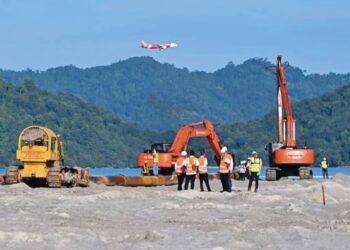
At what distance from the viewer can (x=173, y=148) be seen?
58.0m

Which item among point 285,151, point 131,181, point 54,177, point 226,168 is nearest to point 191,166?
point 226,168

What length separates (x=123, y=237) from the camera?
19.7 metres

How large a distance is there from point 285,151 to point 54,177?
21.5 meters

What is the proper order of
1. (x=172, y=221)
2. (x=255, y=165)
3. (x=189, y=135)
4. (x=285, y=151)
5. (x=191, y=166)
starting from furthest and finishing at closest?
(x=285, y=151), (x=189, y=135), (x=255, y=165), (x=191, y=166), (x=172, y=221)

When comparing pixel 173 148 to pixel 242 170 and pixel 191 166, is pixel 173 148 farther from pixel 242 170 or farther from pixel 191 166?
pixel 191 166

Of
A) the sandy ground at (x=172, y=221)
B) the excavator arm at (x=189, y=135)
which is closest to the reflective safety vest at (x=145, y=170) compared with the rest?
the excavator arm at (x=189, y=135)

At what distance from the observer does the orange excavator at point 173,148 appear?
2232 inches

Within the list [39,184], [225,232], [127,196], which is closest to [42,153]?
[39,184]

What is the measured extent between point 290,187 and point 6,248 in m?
29.3

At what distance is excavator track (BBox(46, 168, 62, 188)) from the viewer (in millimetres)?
41969

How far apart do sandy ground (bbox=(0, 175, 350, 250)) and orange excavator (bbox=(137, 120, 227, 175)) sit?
1938 centimetres

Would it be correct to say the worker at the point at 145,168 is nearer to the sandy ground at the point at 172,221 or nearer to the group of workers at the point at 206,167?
the group of workers at the point at 206,167

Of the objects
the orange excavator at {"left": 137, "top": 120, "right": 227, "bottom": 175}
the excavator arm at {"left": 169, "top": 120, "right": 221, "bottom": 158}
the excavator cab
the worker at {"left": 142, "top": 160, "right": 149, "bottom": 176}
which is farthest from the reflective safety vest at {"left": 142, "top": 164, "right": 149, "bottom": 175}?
the excavator arm at {"left": 169, "top": 120, "right": 221, "bottom": 158}

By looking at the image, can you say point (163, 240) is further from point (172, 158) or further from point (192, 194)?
point (172, 158)
